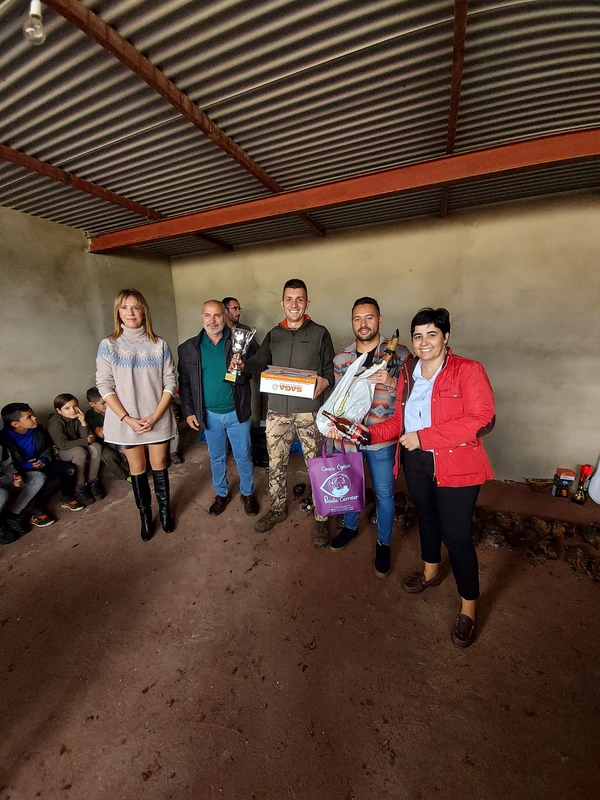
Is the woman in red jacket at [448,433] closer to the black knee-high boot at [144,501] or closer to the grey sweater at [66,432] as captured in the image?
the black knee-high boot at [144,501]

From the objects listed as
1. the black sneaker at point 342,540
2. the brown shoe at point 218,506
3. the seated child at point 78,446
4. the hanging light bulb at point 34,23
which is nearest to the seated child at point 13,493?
the seated child at point 78,446

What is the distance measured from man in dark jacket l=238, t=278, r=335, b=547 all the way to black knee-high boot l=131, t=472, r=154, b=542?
1.03 meters

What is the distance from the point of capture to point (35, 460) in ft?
9.77

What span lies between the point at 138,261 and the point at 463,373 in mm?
4908

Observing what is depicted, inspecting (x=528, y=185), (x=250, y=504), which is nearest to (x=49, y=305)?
(x=250, y=504)

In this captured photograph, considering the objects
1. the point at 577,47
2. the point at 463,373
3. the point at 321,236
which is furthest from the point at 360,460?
the point at 321,236

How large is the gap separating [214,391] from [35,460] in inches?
79.4

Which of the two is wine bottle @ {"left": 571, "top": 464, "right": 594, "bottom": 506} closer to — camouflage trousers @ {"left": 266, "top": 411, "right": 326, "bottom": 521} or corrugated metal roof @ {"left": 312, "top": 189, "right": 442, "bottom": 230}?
camouflage trousers @ {"left": 266, "top": 411, "right": 326, "bottom": 521}

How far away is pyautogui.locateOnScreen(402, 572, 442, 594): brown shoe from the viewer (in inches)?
78.4

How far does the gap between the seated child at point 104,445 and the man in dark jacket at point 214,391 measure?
1.53 meters

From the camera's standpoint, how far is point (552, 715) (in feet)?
4.56

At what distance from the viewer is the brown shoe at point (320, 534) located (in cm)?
241

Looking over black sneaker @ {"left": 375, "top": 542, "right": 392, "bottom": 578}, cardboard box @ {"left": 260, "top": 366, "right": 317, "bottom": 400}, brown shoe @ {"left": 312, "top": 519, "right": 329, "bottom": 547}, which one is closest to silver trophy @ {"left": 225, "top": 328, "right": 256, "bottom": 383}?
cardboard box @ {"left": 260, "top": 366, "right": 317, "bottom": 400}

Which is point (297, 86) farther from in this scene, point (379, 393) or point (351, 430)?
point (351, 430)
